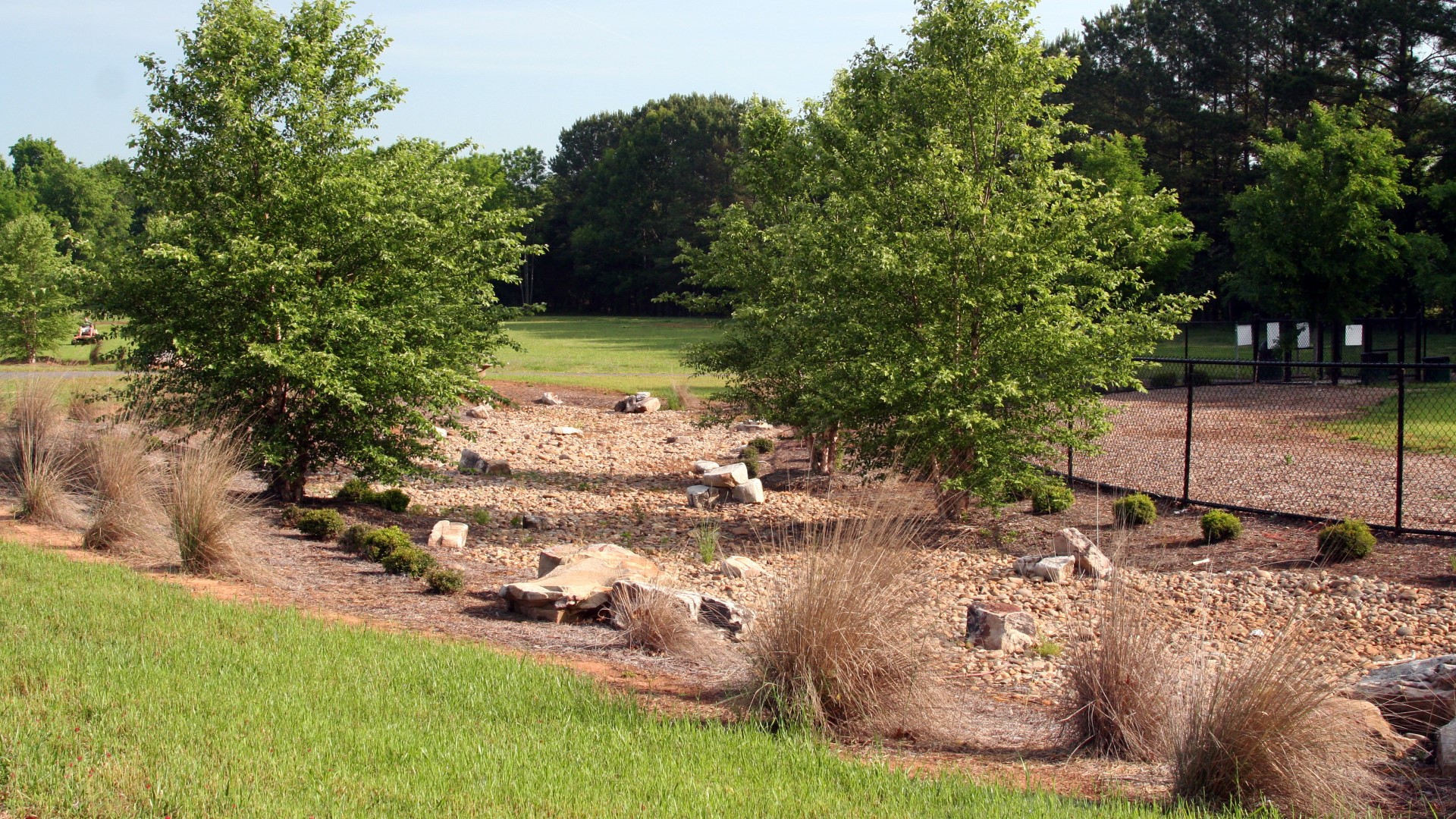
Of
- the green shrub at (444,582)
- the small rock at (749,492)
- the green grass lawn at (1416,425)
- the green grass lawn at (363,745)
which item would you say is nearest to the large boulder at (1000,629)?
the green grass lawn at (363,745)

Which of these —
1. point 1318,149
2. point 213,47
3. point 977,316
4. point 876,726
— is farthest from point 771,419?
point 1318,149

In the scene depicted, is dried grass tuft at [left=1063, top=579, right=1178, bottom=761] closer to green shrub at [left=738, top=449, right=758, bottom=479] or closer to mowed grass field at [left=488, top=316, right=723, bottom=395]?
mowed grass field at [left=488, top=316, right=723, bottom=395]

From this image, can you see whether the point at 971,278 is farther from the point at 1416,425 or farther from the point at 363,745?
the point at 1416,425

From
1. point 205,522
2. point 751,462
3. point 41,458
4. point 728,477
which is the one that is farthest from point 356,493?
point 751,462

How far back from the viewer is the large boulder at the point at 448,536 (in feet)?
42.5

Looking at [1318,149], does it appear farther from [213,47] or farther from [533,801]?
[533,801]

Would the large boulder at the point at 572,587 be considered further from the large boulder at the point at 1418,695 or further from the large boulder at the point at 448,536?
the large boulder at the point at 1418,695

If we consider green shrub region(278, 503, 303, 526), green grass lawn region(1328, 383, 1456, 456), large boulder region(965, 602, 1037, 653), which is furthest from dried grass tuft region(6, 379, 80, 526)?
green grass lawn region(1328, 383, 1456, 456)

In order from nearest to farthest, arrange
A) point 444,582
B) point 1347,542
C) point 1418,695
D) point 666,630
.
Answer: point 1418,695, point 666,630, point 444,582, point 1347,542

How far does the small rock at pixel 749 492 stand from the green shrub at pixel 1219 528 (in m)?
6.70

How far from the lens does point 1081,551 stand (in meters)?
12.0

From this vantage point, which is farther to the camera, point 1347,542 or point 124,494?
point 124,494

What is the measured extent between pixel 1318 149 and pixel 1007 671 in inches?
1101

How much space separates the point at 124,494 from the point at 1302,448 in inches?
704
